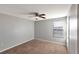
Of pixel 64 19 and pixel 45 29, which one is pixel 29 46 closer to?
pixel 45 29

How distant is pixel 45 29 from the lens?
3.15 m

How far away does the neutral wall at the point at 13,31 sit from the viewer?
2966mm

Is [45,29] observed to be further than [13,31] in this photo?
No

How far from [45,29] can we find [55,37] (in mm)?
473

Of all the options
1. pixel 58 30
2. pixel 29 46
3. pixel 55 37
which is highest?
pixel 58 30

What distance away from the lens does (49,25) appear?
312 centimetres

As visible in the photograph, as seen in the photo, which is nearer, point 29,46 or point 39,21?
point 29,46

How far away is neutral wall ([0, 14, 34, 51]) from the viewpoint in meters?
2.97

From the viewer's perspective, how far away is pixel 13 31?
3416mm
